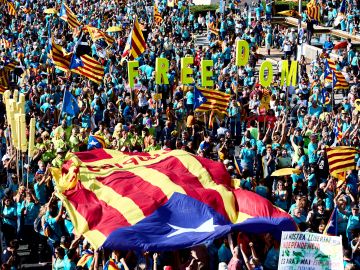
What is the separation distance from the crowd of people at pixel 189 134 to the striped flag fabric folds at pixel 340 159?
24cm

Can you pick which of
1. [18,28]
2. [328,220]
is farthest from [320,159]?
[18,28]

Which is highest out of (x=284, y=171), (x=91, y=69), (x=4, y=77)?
(x=91, y=69)

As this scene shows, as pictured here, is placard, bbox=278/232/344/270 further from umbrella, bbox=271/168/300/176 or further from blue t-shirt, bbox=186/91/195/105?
blue t-shirt, bbox=186/91/195/105

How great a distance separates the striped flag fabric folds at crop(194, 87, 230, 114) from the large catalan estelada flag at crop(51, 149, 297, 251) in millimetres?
3475

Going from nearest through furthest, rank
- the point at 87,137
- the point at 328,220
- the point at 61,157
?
1. the point at 328,220
2. the point at 61,157
3. the point at 87,137

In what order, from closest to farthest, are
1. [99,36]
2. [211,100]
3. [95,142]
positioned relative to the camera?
[95,142]
[211,100]
[99,36]

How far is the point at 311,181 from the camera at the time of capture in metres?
16.5

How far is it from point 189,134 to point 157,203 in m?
5.16

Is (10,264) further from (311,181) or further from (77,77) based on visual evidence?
(77,77)

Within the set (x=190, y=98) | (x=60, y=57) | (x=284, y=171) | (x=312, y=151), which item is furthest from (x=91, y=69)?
(x=284, y=171)

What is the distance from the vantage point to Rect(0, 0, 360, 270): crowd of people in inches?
534

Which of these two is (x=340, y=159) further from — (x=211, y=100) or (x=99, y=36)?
(x=99, y=36)

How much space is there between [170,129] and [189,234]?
20.8 feet

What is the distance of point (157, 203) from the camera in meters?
14.5
